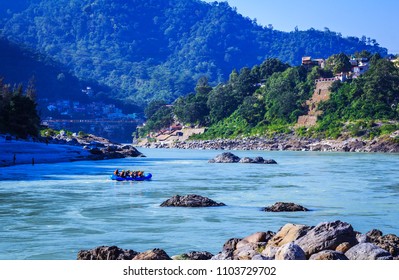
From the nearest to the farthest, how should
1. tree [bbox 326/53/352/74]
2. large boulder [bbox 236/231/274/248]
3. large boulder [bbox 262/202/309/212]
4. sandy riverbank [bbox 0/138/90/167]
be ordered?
large boulder [bbox 236/231/274/248] → large boulder [bbox 262/202/309/212] → sandy riverbank [bbox 0/138/90/167] → tree [bbox 326/53/352/74]

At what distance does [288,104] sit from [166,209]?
3463 inches

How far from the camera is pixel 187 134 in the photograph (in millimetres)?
136000

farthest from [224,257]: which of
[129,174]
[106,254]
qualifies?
[129,174]

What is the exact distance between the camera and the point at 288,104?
116 metres

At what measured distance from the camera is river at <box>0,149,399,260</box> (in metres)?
21.4

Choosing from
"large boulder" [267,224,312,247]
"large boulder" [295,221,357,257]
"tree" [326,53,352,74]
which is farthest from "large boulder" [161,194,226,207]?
"tree" [326,53,352,74]

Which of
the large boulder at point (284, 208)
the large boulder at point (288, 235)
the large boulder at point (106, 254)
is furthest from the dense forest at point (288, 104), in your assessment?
the large boulder at point (106, 254)

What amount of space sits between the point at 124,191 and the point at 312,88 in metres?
81.8

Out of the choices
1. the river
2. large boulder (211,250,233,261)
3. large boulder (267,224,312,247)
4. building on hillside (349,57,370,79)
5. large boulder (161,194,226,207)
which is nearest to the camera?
large boulder (211,250,233,261)

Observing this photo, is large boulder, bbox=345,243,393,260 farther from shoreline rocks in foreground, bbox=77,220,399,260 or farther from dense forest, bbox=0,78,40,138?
dense forest, bbox=0,78,40,138

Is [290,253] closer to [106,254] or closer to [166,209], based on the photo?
[106,254]

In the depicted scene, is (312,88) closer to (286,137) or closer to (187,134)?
(286,137)
